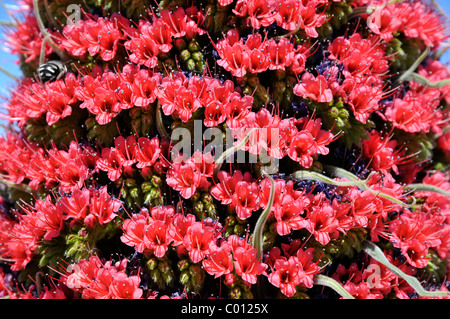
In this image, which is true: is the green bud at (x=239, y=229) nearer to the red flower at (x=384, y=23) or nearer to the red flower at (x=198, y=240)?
the red flower at (x=198, y=240)

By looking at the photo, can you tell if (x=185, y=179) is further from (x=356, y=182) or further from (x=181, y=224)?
(x=356, y=182)

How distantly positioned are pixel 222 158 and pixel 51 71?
169 centimetres

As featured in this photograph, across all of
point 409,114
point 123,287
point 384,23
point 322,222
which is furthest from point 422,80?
point 123,287

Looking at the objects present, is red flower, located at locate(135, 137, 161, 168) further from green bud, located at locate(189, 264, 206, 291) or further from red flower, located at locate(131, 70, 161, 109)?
green bud, located at locate(189, 264, 206, 291)

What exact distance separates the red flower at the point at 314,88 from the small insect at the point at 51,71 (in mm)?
1939

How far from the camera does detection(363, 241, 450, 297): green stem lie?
2803mm

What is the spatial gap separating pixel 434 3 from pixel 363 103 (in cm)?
192

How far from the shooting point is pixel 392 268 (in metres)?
2.92

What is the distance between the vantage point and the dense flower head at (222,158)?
9.32ft

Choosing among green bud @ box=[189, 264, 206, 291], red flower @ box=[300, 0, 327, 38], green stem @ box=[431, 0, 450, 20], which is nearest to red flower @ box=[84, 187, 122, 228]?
green bud @ box=[189, 264, 206, 291]

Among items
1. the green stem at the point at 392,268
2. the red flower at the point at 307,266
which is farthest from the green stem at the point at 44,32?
the green stem at the point at 392,268
